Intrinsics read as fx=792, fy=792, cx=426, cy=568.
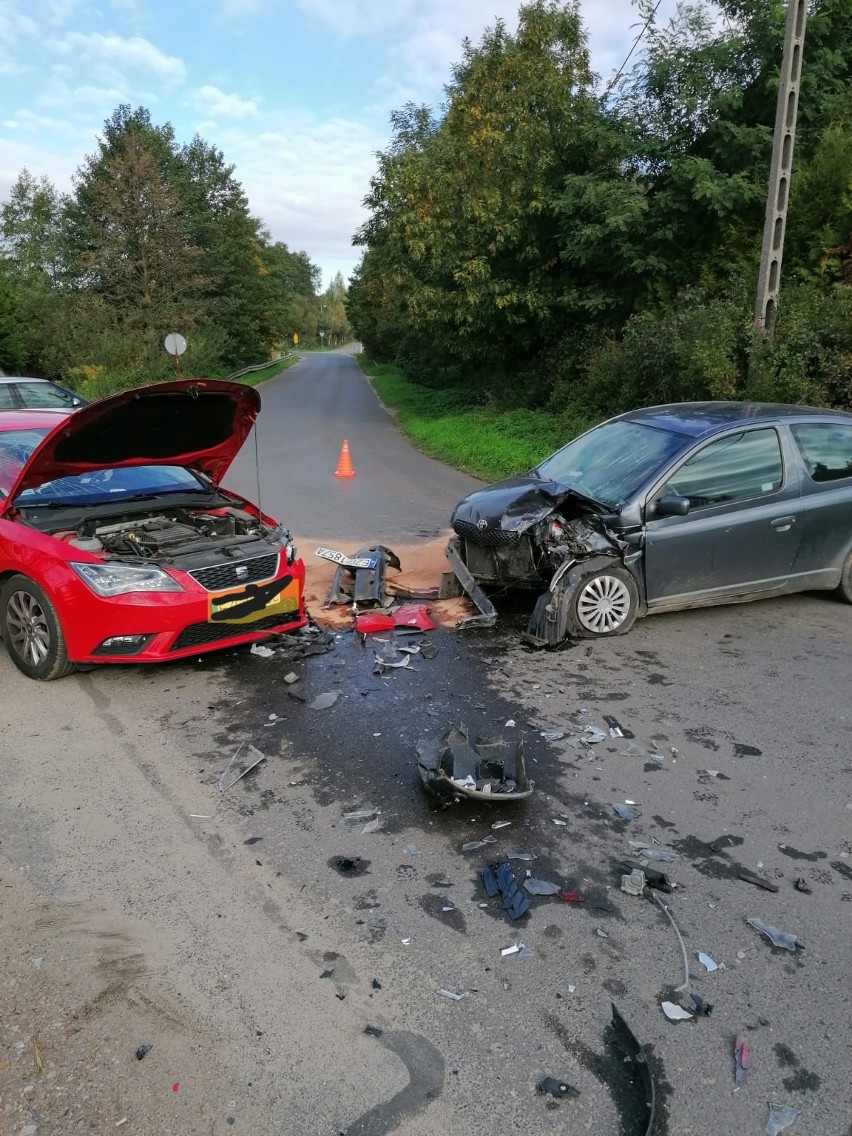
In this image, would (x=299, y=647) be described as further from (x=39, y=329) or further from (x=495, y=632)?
(x=39, y=329)

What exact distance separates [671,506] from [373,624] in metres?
2.45

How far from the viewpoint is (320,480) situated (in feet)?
46.3

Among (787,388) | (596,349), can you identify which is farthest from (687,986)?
(596,349)

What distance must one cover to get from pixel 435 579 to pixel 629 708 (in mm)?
3024

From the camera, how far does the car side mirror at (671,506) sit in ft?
19.3

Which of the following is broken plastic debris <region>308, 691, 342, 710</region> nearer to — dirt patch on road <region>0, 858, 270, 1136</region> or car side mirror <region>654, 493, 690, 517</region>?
dirt patch on road <region>0, 858, 270, 1136</region>

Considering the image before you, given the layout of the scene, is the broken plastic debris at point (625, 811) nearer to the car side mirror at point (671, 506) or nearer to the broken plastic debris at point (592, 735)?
the broken plastic debris at point (592, 735)

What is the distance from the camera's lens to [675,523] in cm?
606

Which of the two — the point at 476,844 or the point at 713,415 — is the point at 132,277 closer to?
the point at 713,415

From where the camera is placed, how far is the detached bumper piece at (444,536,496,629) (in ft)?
20.4

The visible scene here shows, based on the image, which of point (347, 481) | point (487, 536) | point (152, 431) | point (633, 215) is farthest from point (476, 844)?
point (633, 215)

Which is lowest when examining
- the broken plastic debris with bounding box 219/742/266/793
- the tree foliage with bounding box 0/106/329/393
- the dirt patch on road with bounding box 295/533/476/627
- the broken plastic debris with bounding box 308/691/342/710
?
the broken plastic debris with bounding box 219/742/266/793

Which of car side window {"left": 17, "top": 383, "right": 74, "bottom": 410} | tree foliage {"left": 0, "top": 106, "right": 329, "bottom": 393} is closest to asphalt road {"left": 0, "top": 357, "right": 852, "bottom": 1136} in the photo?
car side window {"left": 17, "top": 383, "right": 74, "bottom": 410}

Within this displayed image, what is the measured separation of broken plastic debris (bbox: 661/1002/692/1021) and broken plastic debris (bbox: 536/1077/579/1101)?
1.50ft
